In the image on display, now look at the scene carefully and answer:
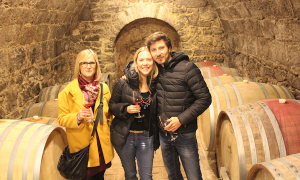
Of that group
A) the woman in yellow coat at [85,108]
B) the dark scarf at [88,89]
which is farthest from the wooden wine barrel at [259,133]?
the dark scarf at [88,89]

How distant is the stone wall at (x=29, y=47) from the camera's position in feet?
12.0

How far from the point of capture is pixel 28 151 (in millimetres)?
1857

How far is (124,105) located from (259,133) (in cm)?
117

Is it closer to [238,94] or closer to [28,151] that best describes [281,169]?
[238,94]

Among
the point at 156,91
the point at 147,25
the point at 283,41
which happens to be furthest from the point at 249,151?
the point at 147,25

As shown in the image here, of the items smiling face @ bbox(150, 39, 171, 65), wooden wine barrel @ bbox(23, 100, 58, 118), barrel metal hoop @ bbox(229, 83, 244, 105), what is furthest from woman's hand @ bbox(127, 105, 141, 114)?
wooden wine barrel @ bbox(23, 100, 58, 118)

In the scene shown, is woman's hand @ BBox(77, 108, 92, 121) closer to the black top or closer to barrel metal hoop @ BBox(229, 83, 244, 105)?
the black top

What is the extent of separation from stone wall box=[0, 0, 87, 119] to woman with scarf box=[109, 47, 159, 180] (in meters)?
2.37

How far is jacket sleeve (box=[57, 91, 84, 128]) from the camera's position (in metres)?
2.01

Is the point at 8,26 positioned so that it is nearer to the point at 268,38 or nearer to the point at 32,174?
the point at 32,174

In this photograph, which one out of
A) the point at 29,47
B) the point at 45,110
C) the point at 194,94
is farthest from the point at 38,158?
the point at 29,47

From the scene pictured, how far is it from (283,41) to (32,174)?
12.1ft

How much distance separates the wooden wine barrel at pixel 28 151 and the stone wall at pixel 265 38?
322 centimetres

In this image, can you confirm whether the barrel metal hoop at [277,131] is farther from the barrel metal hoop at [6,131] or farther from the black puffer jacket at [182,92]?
the barrel metal hoop at [6,131]
